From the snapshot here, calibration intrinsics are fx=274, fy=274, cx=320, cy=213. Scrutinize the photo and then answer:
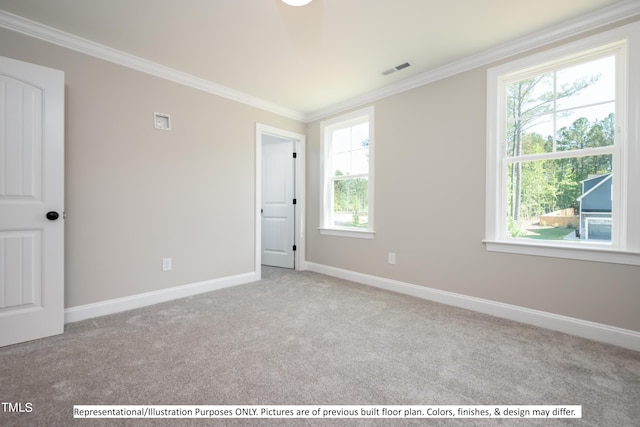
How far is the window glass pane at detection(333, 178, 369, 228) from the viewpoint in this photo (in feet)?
12.6

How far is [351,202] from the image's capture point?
4.01m

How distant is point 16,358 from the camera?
1.82 m

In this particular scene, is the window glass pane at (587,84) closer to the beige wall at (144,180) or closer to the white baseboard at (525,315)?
the white baseboard at (525,315)

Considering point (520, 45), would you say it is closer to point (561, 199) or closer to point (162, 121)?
point (561, 199)

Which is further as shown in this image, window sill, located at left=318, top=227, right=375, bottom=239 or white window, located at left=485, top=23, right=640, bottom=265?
window sill, located at left=318, top=227, right=375, bottom=239

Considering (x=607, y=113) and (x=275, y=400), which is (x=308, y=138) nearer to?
(x=607, y=113)

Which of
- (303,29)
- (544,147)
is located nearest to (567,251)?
(544,147)

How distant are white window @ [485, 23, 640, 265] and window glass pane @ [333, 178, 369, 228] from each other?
1.56 metres

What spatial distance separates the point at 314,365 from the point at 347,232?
2.33 metres

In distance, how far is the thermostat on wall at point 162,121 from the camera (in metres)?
2.92

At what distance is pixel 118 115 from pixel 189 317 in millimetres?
2071

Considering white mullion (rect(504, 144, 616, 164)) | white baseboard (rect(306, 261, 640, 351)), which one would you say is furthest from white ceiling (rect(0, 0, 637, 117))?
white baseboard (rect(306, 261, 640, 351))

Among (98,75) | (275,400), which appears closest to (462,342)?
(275,400)

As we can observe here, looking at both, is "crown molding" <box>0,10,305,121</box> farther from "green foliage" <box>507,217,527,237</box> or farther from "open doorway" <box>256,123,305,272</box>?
"green foliage" <box>507,217,527,237</box>
